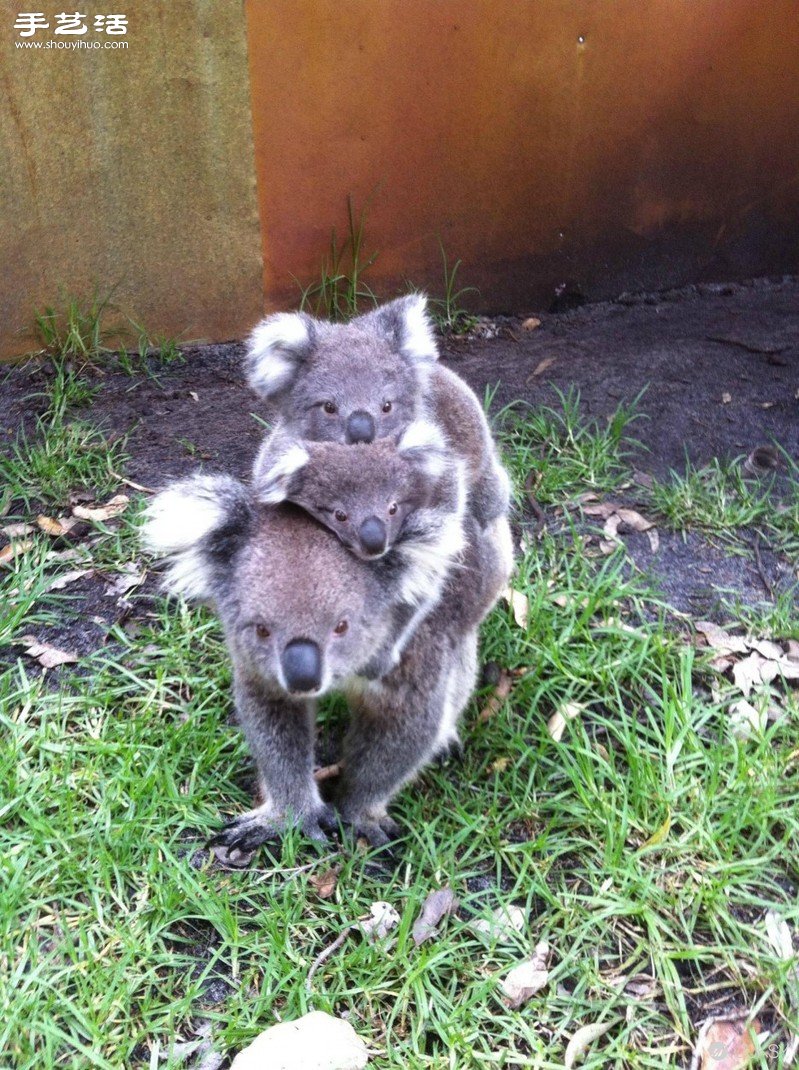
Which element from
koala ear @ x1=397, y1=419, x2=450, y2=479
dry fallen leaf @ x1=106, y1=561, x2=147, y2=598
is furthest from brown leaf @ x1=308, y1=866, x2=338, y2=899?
dry fallen leaf @ x1=106, y1=561, x2=147, y2=598

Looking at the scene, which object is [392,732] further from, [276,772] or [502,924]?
[502,924]

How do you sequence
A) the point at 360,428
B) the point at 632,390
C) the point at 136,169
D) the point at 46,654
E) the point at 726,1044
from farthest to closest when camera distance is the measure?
the point at 632,390
the point at 136,169
the point at 46,654
the point at 360,428
the point at 726,1044

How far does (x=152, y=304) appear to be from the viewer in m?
4.47

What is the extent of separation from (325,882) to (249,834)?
0.75ft

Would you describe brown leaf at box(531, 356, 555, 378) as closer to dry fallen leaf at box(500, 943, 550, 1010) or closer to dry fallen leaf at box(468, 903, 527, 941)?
dry fallen leaf at box(468, 903, 527, 941)

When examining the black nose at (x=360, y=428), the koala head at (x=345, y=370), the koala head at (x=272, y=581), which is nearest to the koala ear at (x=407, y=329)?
the koala head at (x=345, y=370)

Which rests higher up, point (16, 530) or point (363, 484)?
point (363, 484)

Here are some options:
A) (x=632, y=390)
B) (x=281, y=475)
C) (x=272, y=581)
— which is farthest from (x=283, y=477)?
(x=632, y=390)

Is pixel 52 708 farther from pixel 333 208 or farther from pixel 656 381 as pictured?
pixel 656 381

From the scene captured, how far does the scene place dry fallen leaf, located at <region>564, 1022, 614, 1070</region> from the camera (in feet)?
6.89

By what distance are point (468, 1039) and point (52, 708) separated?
1.47m

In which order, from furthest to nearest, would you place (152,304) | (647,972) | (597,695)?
(152,304), (597,695), (647,972)

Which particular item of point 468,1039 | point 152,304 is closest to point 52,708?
point 468,1039

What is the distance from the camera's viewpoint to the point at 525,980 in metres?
2.25
